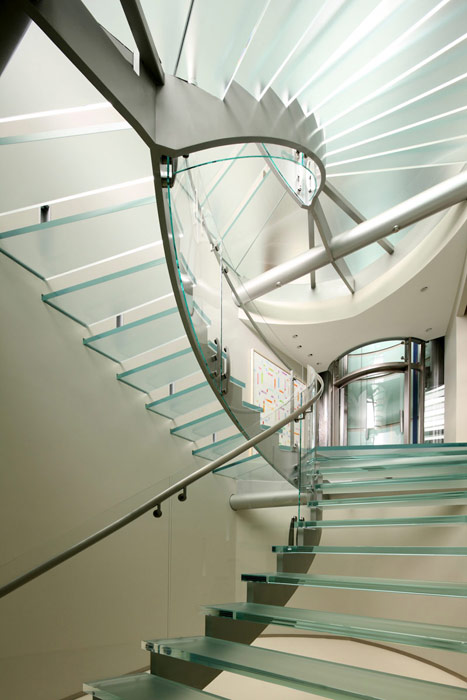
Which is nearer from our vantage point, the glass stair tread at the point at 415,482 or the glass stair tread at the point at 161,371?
the glass stair tread at the point at 415,482

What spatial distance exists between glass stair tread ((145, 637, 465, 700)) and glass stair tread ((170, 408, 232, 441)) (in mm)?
2332

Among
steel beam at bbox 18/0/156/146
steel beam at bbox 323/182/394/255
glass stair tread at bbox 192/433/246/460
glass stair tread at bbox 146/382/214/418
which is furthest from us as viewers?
steel beam at bbox 323/182/394/255

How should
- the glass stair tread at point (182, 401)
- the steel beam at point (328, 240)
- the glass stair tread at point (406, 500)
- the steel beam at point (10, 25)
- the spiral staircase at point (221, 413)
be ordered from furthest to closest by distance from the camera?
the steel beam at point (328, 240) → the glass stair tread at point (182, 401) → the glass stair tread at point (406, 500) → the spiral staircase at point (221, 413) → the steel beam at point (10, 25)

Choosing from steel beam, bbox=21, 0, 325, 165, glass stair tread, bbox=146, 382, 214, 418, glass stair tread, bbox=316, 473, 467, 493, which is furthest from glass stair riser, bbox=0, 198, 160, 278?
glass stair tread, bbox=316, 473, 467, 493

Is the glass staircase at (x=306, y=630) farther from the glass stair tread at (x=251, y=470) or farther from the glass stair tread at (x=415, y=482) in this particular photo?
the glass stair tread at (x=415, y=482)

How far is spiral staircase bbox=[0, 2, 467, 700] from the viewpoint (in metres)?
2.24

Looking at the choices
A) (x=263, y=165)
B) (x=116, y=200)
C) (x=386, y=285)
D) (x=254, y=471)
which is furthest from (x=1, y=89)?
(x=386, y=285)

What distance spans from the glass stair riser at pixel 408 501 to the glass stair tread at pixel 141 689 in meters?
1.83

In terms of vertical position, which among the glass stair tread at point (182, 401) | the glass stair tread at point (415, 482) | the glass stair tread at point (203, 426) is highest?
the glass stair tread at point (182, 401)

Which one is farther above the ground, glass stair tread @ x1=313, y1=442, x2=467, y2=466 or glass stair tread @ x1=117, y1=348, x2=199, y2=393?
glass stair tread @ x1=117, y1=348, x2=199, y2=393

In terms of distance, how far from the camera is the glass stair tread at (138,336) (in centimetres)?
409

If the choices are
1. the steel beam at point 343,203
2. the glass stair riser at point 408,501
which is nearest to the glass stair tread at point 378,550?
the glass stair riser at point 408,501

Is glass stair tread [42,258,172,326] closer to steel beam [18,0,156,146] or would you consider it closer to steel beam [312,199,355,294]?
steel beam [18,0,156,146]

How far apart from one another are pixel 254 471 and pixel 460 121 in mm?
3978
